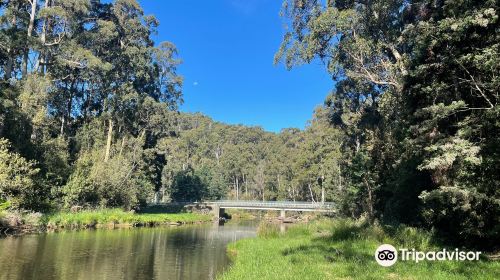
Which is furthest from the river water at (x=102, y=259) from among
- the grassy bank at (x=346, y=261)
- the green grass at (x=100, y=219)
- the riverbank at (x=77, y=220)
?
the green grass at (x=100, y=219)

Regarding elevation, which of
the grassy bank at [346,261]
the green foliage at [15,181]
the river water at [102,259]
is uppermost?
the green foliage at [15,181]

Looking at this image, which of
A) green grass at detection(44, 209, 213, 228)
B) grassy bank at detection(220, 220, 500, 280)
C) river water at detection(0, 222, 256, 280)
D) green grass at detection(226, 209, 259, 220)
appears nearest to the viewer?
grassy bank at detection(220, 220, 500, 280)

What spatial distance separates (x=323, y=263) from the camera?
40.0 feet

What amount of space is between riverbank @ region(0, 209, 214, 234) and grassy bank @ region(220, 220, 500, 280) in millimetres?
13436

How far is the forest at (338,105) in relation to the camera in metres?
12.7

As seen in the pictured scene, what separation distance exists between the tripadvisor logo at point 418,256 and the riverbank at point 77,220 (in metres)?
21.1

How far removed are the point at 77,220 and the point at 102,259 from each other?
631 inches

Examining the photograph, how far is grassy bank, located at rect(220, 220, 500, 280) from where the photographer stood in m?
9.95

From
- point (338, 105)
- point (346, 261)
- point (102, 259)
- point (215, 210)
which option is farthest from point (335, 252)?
point (215, 210)

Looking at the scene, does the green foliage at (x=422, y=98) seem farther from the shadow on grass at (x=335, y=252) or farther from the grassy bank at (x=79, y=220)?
the grassy bank at (x=79, y=220)

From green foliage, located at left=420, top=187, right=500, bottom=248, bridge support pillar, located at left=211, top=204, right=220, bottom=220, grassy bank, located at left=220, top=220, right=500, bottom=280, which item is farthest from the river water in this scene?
bridge support pillar, located at left=211, top=204, right=220, bottom=220

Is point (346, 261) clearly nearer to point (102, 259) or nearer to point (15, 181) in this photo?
point (102, 259)

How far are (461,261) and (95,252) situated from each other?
592 inches

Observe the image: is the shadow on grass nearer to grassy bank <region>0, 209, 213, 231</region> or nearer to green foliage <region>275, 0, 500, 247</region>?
green foliage <region>275, 0, 500, 247</region>
